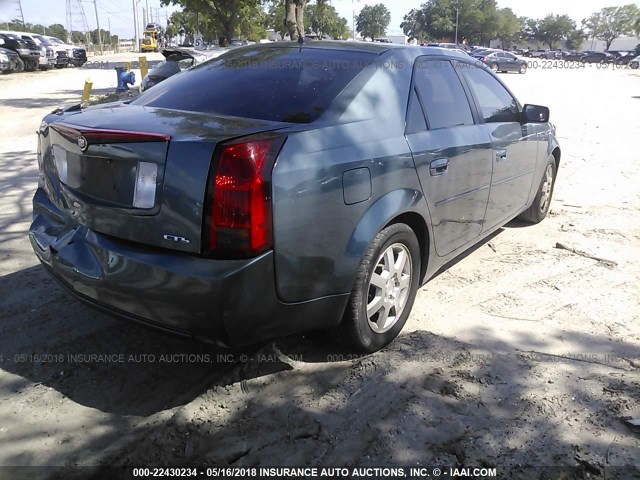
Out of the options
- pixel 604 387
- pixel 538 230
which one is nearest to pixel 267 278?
pixel 604 387

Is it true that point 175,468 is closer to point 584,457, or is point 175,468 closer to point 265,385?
point 265,385

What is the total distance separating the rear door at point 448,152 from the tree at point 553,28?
123 metres

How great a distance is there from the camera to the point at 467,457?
2.46 meters

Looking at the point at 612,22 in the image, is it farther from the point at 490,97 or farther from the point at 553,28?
the point at 490,97

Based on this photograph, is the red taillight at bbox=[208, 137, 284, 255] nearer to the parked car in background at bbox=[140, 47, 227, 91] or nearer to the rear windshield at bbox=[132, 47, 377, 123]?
the rear windshield at bbox=[132, 47, 377, 123]

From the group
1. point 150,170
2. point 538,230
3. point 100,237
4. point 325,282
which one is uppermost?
point 150,170

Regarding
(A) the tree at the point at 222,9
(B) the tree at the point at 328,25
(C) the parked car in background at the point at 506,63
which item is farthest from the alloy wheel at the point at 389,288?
(B) the tree at the point at 328,25

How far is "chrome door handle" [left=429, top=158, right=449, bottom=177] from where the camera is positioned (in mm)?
3398

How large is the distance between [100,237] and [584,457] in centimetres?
244

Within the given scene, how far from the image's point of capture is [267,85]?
332 centimetres

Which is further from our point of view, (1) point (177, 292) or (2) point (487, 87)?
(2) point (487, 87)

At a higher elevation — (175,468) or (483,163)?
(483,163)

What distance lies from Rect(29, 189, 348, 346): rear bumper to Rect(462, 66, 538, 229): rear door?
2.06 m

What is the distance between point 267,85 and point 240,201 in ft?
3.85
